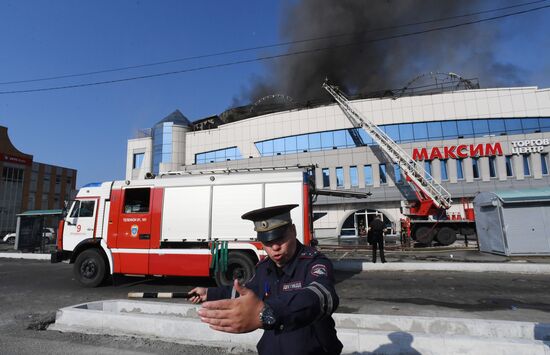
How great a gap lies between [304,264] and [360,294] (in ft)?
21.2

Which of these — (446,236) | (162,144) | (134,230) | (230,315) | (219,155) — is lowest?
(446,236)

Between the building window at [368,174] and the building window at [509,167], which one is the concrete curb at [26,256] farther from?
the building window at [509,167]

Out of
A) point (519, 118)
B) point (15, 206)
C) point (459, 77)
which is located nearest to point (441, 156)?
point (519, 118)

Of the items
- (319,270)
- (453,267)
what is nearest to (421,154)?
(453,267)

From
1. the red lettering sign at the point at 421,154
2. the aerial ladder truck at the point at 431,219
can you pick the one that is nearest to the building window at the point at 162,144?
the red lettering sign at the point at 421,154

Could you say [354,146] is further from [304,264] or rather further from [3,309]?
[304,264]

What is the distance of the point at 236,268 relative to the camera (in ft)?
27.9

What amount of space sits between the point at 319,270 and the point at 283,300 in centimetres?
49

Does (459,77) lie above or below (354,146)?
above

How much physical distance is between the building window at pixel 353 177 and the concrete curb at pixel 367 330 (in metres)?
26.6

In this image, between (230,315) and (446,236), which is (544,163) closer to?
(446,236)

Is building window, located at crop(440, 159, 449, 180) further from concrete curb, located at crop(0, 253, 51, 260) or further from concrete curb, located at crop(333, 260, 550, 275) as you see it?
concrete curb, located at crop(0, 253, 51, 260)

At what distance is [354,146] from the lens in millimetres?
31547

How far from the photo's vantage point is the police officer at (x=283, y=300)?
132 centimetres
